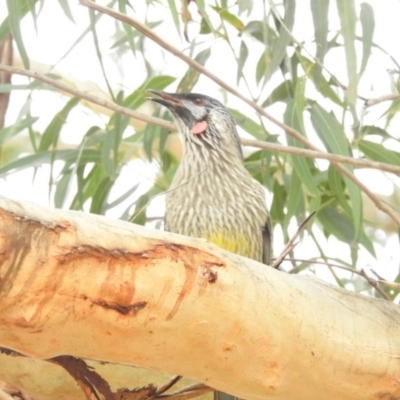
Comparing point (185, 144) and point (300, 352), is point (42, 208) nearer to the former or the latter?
point (300, 352)

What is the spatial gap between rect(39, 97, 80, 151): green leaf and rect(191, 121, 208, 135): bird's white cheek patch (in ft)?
1.22

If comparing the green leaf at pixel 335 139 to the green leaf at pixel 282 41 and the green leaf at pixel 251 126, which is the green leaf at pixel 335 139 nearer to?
the green leaf at pixel 282 41

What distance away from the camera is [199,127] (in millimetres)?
3002

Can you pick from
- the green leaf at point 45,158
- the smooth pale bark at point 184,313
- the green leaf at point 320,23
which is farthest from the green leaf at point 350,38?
the green leaf at point 45,158

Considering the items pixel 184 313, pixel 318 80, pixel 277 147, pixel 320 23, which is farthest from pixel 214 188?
pixel 184 313

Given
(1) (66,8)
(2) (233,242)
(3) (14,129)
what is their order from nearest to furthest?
(1) (66,8) → (3) (14,129) → (2) (233,242)

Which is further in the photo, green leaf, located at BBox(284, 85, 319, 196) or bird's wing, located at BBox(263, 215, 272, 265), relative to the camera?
bird's wing, located at BBox(263, 215, 272, 265)

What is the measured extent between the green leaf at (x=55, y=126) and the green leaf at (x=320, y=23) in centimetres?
83

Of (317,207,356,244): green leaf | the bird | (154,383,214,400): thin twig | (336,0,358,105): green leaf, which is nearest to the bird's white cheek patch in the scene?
the bird

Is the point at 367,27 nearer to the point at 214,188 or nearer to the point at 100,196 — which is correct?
the point at 214,188

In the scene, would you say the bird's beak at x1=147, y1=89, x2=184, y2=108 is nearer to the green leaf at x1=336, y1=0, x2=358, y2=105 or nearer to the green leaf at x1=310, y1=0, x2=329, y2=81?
the green leaf at x1=310, y1=0, x2=329, y2=81

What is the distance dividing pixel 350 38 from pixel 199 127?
3.79 feet

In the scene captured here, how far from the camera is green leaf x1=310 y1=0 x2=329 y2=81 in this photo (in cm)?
223

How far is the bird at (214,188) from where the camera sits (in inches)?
106
